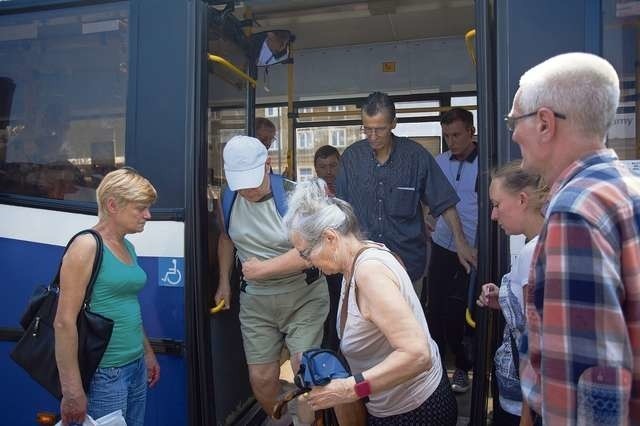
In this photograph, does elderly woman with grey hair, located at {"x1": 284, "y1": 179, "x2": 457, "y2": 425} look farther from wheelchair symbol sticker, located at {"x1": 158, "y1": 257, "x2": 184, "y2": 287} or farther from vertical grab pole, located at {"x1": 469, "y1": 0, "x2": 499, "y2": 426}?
wheelchair symbol sticker, located at {"x1": 158, "y1": 257, "x2": 184, "y2": 287}

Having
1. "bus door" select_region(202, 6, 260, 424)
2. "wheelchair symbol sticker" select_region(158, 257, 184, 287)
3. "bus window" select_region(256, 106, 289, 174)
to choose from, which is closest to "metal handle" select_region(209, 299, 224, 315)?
"bus door" select_region(202, 6, 260, 424)

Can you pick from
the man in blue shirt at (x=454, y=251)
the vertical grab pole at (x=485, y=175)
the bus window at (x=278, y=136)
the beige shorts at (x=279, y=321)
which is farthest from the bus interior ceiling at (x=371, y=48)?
the beige shorts at (x=279, y=321)

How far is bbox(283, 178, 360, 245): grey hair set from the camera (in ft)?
5.82

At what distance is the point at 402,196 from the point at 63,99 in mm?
1719

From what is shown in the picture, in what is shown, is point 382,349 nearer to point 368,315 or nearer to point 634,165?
point 368,315

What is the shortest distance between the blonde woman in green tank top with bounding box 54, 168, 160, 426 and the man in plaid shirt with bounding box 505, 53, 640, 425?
1.45m

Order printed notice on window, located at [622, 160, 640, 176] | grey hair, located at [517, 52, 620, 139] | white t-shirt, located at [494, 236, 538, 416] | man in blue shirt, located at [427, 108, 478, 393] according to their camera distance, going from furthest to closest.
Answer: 1. man in blue shirt, located at [427, 108, 478, 393]
2. printed notice on window, located at [622, 160, 640, 176]
3. white t-shirt, located at [494, 236, 538, 416]
4. grey hair, located at [517, 52, 620, 139]

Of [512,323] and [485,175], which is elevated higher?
[485,175]

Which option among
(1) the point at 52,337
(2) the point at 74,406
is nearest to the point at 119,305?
(1) the point at 52,337

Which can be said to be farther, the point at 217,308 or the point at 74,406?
the point at 217,308

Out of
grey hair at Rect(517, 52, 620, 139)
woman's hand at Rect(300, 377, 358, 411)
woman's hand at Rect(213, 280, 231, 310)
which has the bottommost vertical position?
woman's hand at Rect(300, 377, 358, 411)

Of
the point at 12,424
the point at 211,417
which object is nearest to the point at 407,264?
the point at 211,417

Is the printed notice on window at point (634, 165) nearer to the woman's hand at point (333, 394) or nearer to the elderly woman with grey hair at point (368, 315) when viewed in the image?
the elderly woman with grey hair at point (368, 315)

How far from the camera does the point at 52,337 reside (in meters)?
1.96
